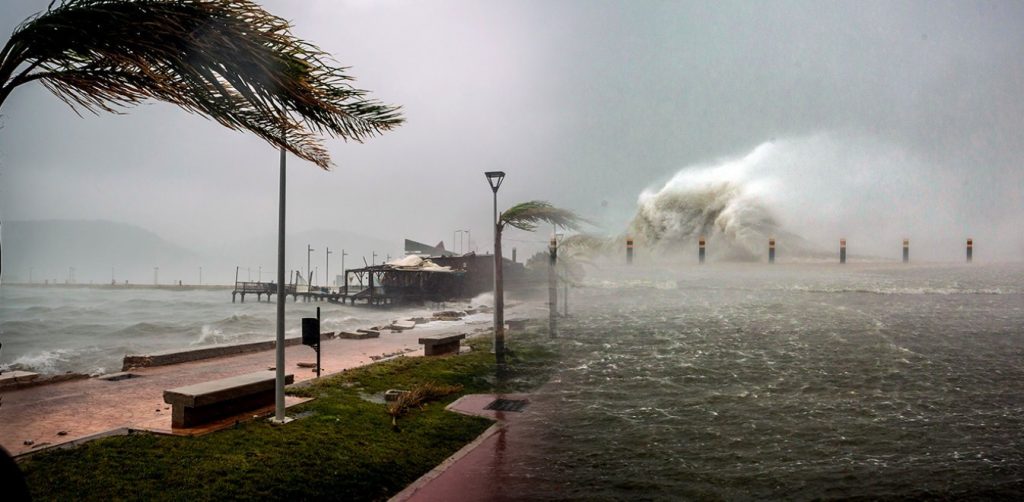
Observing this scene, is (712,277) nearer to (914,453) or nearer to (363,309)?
(363,309)

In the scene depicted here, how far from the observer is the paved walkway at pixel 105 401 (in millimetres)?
8305

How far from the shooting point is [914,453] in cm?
1173

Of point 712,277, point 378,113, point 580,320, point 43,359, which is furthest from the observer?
point 712,277

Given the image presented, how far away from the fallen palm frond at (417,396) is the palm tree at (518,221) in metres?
5.08

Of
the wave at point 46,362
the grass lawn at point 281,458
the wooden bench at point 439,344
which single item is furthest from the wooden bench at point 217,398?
the wave at point 46,362

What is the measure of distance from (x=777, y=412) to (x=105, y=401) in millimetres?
16279

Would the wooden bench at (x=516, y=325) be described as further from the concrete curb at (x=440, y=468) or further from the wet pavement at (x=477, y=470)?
the concrete curb at (x=440, y=468)

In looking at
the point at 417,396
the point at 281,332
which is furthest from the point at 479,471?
the point at 281,332

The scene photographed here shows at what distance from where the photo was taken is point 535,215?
1834 centimetres

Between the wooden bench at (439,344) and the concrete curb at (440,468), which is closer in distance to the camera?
the concrete curb at (440,468)

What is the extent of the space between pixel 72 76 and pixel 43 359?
3526 cm

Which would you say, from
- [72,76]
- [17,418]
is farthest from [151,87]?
[17,418]

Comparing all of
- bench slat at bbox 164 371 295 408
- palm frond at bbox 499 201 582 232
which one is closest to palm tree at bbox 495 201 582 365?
palm frond at bbox 499 201 582 232

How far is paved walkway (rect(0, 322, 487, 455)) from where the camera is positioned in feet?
27.2
